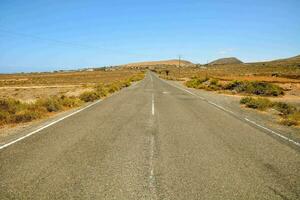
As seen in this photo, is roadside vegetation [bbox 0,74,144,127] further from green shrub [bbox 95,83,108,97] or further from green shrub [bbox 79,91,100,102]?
green shrub [bbox 95,83,108,97]

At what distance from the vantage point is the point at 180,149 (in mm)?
7566

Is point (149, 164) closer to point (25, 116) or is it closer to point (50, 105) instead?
point (25, 116)

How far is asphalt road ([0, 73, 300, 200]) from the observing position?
4.88 m

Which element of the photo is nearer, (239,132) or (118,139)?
(118,139)

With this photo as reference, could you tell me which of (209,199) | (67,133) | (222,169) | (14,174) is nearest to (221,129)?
(222,169)

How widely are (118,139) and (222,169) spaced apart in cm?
356

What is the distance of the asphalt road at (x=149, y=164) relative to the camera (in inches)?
192

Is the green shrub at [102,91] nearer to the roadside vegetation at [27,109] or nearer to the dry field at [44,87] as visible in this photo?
the dry field at [44,87]

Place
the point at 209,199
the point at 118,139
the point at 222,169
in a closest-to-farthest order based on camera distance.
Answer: the point at 209,199 < the point at 222,169 < the point at 118,139

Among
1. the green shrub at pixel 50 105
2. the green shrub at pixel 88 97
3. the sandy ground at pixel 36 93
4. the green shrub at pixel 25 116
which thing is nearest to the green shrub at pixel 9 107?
the green shrub at pixel 25 116

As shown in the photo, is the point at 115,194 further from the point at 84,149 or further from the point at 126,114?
the point at 126,114

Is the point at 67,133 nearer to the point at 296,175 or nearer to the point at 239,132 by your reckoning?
the point at 239,132

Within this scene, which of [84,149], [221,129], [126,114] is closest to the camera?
[84,149]

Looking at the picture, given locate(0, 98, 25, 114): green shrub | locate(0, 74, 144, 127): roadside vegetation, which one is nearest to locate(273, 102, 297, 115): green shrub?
locate(0, 74, 144, 127): roadside vegetation
